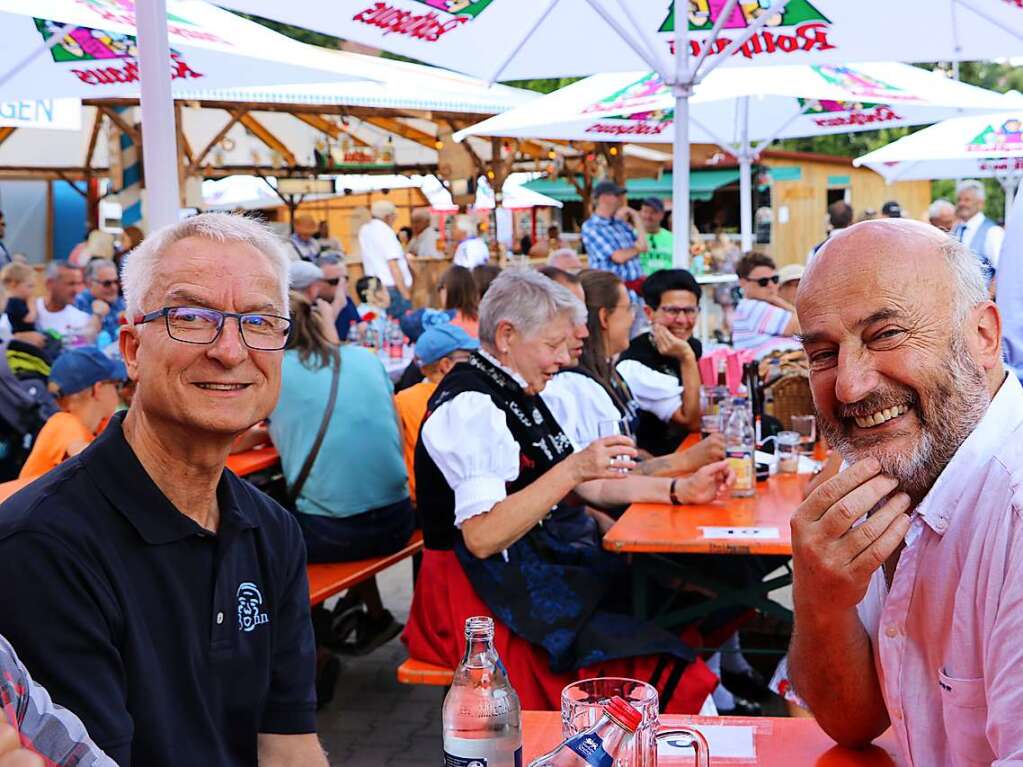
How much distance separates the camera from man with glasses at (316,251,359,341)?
34.2 feet

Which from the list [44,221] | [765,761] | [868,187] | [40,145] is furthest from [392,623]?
[868,187]

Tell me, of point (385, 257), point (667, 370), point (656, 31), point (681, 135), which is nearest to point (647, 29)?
point (656, 31)

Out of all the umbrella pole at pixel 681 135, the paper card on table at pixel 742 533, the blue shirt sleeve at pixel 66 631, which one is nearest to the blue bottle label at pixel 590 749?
the blue shirt sleeve at pixel 66 631

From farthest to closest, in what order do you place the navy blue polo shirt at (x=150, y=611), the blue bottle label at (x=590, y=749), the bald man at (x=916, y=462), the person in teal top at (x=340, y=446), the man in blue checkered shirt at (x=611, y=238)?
the man in blue checkered shirt at (x=611, y=238), the person in teal top at (x=340, y=446), the navy blue polo shirt at (x=150, y=611), the bald man at (x=916, y=462), the blue bottle label at (x=590, y=749)

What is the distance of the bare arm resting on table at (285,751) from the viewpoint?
2383mm

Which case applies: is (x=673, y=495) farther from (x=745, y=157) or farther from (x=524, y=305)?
(x=745, y=157)

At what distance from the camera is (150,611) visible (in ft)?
6.82

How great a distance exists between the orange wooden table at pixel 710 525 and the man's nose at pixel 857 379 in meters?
1.84

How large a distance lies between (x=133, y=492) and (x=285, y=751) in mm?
647

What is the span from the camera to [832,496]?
1859mm

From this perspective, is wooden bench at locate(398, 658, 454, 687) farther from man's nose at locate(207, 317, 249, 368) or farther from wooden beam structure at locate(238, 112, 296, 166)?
wooden beam structure at locate(238, 112, 296, 166)

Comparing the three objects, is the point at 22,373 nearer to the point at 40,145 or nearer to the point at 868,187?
the point at 40,145

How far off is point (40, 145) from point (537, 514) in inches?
609

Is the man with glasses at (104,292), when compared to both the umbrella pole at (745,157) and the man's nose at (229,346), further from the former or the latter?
the man's nose at (229,346)
